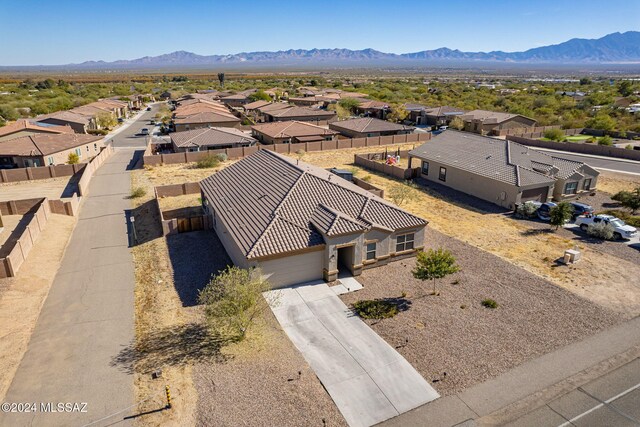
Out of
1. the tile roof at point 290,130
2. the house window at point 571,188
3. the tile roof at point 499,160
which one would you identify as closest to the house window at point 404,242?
the tile roof at point 499,160

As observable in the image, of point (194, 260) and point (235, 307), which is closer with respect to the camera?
point (235, 307)

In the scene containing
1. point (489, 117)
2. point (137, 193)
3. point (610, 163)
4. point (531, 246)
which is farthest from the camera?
point (489, 117)

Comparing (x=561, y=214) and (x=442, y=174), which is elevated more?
(x=561, y=214)

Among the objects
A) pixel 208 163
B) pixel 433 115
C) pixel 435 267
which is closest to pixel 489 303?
pixel 435 267

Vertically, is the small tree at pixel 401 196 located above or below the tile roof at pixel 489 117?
below

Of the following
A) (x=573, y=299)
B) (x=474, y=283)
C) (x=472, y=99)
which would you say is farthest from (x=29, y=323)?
(x=472, y=99)

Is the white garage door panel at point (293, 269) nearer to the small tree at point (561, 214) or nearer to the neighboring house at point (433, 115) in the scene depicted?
the small tree at point (561, 214)

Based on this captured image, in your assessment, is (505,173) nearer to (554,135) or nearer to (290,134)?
(290,134)
